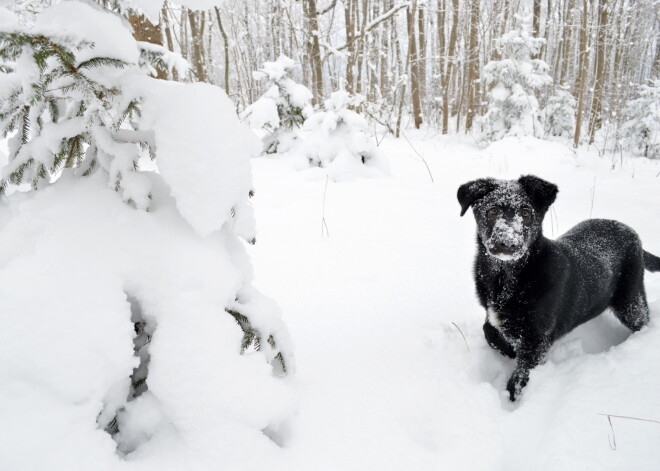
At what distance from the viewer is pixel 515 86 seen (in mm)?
13086

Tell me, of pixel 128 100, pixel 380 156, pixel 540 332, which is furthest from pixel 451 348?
pixel 380 156

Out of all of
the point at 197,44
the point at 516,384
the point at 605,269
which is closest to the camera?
the point at 516,384

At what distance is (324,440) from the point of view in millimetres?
1703

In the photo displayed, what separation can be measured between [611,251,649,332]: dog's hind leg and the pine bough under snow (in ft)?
8.72

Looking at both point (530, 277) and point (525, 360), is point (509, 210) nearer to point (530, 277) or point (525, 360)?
point (530, 277)

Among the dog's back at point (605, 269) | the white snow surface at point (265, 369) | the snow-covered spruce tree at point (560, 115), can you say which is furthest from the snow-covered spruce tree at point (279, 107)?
the snow-covered spruce tree at point (560, 115)

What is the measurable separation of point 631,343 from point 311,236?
3127mm

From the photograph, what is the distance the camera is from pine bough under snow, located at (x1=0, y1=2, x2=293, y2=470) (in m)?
1.16

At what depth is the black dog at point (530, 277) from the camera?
7.43 feet

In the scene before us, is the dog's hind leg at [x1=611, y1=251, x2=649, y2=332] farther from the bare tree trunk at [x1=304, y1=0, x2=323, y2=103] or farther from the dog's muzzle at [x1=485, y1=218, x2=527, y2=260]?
the bare tree trunk at [x1=304, y1=0, x2=323, y2=103]

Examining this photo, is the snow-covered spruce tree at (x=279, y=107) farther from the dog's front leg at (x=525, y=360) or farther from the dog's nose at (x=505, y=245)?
the dog's front leg at (x=525, y=360)

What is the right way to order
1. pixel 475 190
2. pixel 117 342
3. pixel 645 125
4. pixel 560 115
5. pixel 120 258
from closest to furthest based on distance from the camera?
pixel 117 342 → pixel 120 258 → pixel 475 190 → pixel 645 125 → pixel 560 115

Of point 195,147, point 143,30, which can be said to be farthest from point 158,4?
point 143,30

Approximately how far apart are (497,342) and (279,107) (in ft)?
29.7
